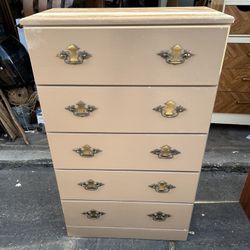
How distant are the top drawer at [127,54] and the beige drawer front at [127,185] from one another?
401 mm

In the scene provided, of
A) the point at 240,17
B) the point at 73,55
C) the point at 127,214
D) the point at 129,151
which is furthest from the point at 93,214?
the point at 240,17

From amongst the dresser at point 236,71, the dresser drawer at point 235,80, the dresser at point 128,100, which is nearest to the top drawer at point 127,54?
the dresser at point 128,100

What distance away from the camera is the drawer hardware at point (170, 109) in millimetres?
860

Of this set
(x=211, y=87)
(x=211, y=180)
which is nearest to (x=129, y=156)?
(x=211, y=87)

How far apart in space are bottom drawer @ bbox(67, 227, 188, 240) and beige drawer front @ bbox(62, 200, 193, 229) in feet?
0.10

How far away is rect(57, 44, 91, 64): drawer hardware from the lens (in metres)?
0.78

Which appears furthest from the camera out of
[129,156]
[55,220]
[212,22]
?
[55,220]

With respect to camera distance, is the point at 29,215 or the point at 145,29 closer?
the point at 145,29

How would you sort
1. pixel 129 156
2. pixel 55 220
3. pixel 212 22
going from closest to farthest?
pixel 212 22
pixel 129 156
pixel 55 220

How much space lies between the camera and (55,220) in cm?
138

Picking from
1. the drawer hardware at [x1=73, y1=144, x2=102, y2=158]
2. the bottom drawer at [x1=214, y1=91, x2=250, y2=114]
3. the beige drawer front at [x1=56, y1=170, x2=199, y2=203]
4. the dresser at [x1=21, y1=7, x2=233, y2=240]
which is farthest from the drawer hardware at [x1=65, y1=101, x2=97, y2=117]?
the bottom drawer at [x1=214, y1=91, x2=250, y2=114]

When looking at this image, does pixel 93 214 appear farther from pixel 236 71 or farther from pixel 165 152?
pixel 236 71

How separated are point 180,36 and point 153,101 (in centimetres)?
23

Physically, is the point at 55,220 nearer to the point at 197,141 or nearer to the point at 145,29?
the point at 197,141
